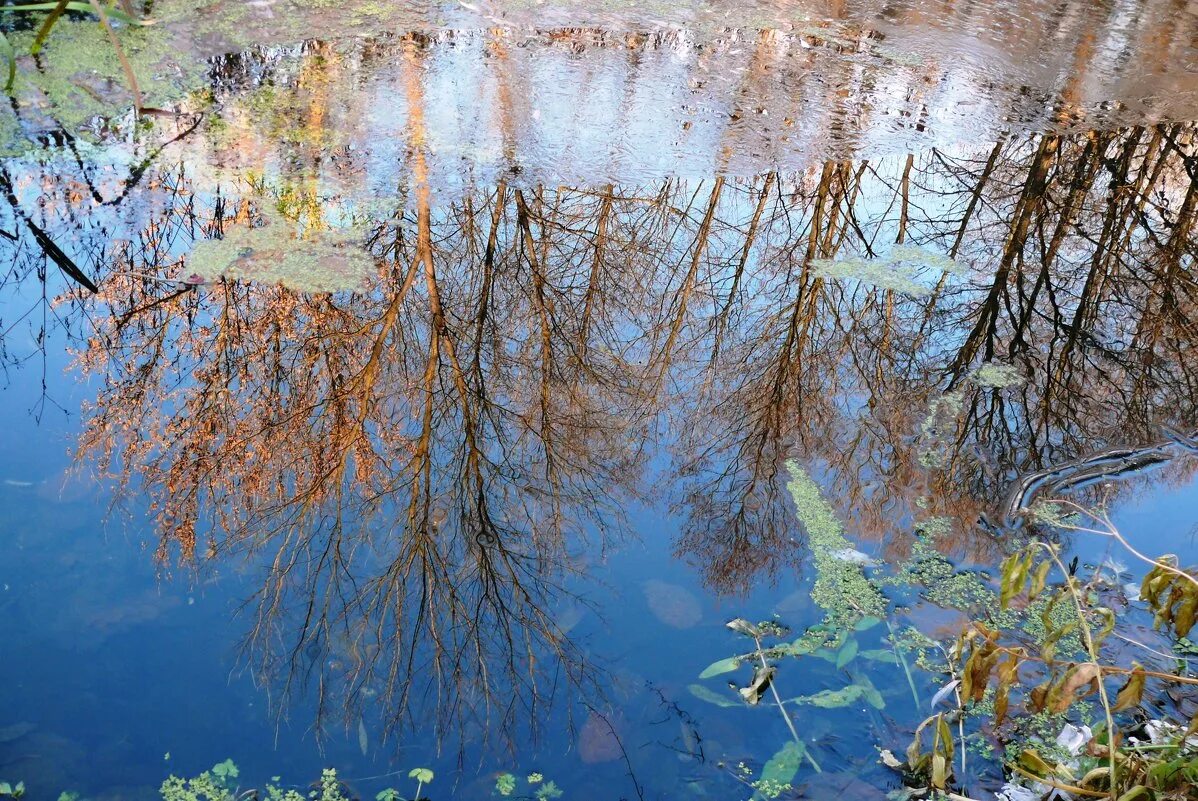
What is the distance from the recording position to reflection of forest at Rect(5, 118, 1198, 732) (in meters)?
2.21

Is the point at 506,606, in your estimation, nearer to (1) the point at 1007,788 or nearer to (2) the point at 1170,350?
(1) the point at 1007,788

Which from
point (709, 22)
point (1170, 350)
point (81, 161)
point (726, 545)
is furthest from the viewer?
point (709, 22)

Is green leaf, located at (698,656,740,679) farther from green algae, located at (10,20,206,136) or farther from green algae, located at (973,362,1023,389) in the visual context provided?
green algae, located at (10,20,206,136)

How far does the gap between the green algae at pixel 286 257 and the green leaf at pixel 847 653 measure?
5.87ft

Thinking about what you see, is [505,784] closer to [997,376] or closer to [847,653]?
[847,653]

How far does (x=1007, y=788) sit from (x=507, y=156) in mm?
2718

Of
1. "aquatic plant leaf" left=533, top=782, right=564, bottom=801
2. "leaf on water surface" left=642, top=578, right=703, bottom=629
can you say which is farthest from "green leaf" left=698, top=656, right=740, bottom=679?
"aquatic plant leaf" left=533, top=782, right=564, bottom=801

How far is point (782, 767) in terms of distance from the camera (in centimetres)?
181

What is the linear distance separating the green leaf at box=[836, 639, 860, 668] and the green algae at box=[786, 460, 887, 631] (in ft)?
0.16

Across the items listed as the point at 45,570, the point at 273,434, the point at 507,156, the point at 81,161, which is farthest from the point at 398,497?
the point at 81,161

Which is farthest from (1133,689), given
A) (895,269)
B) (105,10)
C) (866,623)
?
(105,10)

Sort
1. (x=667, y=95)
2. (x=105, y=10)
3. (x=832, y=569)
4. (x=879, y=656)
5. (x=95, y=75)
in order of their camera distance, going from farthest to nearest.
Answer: (x=667, y=95) → (x=105, y=10) → (x=95, y=75) → (x=832, y=569) → (x=879, y=656)

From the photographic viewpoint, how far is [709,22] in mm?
5379

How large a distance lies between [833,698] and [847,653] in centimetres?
13
